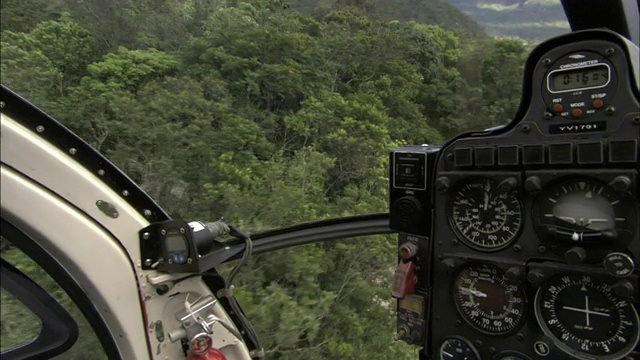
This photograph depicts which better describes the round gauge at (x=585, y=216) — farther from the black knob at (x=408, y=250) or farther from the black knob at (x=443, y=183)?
the black knob at (x=408, y=250)

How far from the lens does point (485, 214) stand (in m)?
1.28

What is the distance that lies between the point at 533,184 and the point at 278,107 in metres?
1.66

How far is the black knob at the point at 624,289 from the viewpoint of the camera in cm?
104

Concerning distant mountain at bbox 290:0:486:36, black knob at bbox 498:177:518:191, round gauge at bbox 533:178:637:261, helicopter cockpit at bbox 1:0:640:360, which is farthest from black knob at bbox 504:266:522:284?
distant mountain at bbox 290:0:486:36

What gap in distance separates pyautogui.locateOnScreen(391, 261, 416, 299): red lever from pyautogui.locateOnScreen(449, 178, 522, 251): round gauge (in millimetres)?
183

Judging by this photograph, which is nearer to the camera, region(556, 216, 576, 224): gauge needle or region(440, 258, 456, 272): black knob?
region(556, 216, 576, 224): gauge needle

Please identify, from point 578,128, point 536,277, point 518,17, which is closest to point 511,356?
point 536,277

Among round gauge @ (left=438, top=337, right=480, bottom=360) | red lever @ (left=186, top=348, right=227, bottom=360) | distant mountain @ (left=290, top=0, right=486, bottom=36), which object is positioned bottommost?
round gauge @ (left=438, top=337, right=480, bottom=360)

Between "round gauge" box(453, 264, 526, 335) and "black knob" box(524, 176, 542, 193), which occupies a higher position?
"black knob" box(524, 176, 542, 193)

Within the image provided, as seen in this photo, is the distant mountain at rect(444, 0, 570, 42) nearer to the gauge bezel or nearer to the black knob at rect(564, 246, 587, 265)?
the gauge bezel

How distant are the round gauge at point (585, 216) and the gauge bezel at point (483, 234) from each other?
0.04 m

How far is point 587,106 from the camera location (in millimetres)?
1098

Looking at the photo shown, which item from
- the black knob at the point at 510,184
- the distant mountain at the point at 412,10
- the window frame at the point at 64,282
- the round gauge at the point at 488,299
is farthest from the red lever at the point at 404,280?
the distant mountain at the point at 412,10

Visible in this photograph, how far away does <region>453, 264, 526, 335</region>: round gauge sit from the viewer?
1.26 meters
